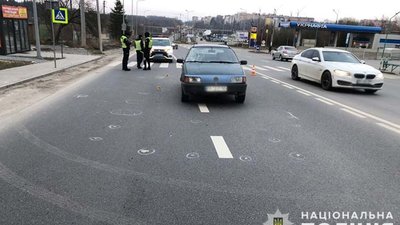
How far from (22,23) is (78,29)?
32573 millimetres

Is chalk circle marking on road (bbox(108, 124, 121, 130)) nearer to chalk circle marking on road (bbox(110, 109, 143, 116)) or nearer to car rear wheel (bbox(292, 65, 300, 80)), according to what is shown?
chalk circle marking on road (bbox(110, 109, 143, 116))

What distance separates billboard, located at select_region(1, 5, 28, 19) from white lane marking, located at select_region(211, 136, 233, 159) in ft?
65.0

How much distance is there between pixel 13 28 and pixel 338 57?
63.8 ft

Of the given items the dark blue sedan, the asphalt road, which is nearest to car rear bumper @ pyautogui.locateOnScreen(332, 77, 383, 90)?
the asphalt road

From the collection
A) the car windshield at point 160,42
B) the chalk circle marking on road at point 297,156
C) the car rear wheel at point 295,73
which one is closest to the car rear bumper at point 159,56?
the car windshield at point 160,42

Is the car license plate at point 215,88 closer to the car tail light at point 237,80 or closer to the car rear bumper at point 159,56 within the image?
the car tail light at point 237,80

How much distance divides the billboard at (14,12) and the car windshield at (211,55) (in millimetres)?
15895

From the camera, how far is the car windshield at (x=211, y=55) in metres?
10.1

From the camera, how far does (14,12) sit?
2227 centimetres

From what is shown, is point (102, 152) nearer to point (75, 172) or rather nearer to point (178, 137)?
point (75, 172)

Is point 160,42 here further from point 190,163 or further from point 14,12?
point 190,163

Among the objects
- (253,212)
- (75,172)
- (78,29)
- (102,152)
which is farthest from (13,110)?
(78,29)

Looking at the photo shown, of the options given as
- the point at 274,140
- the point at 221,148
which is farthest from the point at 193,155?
the point at 274,140

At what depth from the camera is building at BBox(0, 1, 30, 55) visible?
2111 centimetres
